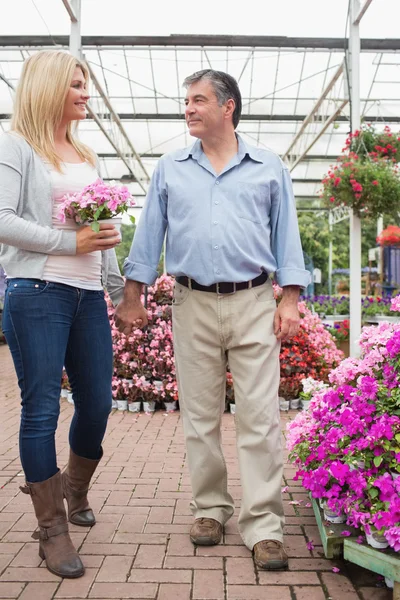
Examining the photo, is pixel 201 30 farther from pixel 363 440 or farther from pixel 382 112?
pixel 363 440

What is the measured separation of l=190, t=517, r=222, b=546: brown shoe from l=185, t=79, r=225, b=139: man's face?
1.57 m

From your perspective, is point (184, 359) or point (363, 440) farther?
point (184, 359)

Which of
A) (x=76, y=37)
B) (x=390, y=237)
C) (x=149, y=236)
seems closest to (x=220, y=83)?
(x=149, y=236)

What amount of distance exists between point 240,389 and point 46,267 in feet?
2.94

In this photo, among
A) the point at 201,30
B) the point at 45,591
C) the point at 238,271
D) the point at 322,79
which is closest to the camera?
the point at 45,591

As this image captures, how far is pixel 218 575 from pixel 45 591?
24.0 inches

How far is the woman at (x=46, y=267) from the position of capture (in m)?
2.40

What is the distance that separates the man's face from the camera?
2.68 m

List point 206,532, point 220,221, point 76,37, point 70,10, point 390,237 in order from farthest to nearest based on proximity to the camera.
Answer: point 390,237
point 76,37
point 70,10
point 206,532
point 220,221

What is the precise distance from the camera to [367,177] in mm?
7832

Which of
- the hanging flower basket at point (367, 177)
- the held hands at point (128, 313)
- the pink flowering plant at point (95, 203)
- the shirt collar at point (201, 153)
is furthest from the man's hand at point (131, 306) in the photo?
the hanging flower basket at point (367, 177)

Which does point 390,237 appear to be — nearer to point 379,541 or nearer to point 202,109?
point 202,109

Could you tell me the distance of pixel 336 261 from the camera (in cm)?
2731

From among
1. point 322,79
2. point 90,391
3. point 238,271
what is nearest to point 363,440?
point 238,271
